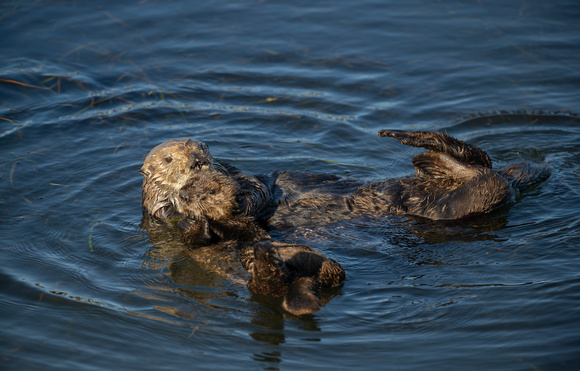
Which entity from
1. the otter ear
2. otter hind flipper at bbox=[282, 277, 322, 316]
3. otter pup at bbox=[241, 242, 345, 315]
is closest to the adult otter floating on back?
the otter ear

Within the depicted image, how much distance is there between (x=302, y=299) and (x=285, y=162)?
2.57m

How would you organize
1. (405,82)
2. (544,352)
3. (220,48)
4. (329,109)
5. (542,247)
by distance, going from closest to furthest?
(544,352) < (542,247) < (329,109) < (405,82) < (220,48)

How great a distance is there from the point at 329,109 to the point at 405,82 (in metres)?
1.20

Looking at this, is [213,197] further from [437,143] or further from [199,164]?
[437,143]

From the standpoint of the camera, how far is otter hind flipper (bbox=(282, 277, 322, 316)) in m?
3.31

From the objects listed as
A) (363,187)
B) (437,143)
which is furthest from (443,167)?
(363,187)

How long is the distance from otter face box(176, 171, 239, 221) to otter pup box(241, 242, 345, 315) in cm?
50

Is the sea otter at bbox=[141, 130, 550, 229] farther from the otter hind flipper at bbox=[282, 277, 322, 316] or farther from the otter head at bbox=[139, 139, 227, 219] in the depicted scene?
the otter hind flipper at bbox=[282, 277, 322, 316]

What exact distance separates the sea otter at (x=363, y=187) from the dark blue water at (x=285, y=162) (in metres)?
0.15

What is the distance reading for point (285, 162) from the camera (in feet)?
18.8

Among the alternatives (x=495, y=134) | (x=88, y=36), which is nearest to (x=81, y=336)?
(x=495, y=134)

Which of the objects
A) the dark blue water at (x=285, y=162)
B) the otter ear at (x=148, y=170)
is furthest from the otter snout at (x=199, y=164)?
the dark blue water at (x=285, y=162)

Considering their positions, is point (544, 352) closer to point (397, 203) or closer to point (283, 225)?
point (397, 203)

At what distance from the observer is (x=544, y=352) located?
10.2ft
